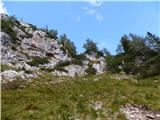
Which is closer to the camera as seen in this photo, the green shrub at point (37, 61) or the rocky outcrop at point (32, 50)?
the rocky outcrop at point (32, 50)

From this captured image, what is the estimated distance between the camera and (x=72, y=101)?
75.6 ft

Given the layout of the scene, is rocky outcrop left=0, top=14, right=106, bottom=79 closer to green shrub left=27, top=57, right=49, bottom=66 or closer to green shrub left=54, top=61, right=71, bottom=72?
green shrub left=27, top=57, right=49, bottom=66

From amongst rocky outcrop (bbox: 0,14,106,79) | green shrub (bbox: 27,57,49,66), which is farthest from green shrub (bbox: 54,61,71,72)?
green shrub (bbox: 27,57,49,66)

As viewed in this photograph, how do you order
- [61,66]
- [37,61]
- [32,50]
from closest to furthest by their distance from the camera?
[61,66] < [37,61] < [32,50]

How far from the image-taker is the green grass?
64.7 feet

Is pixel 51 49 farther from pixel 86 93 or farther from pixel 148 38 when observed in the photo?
pixel 86 93

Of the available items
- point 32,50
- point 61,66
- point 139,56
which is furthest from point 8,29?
point 139,56

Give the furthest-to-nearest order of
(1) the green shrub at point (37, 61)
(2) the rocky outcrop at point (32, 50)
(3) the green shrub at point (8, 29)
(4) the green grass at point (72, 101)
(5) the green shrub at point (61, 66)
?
(3) the green shrub at point (8, 29)
(1) the green shrub at point (37, 61)
(2) the rocky outcrop at point (32, 50)
(5) the green shrub at point (61, 66)
(4) the green grass at point (72, 101)

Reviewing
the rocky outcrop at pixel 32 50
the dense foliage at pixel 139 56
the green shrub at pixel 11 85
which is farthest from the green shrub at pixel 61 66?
the green shrub at pixel 11 85

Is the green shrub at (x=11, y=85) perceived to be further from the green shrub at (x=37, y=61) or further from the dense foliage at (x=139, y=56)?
the dense foliage at (x=139, y=56)

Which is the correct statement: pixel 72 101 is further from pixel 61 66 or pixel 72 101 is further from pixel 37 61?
pixel 37 61

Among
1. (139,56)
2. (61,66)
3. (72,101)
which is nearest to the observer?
(72,101)

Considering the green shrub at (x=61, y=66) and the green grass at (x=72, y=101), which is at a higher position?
the green shrub at (x=61, y=66)

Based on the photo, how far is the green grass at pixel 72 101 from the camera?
64.7 ft
